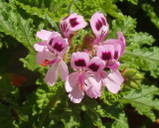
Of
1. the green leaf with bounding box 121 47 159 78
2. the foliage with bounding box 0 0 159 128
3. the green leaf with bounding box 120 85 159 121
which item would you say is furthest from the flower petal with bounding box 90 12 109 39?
the green leaf with bounding box 120 85 159 121

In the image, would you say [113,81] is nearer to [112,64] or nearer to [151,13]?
[112,64]

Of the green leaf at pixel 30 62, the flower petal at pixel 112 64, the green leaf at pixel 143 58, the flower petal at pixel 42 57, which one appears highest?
the flower petal at pixel 42 57

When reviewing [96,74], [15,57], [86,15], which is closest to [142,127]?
[15,57]

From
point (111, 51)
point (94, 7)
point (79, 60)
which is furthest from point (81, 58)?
point (94, 7)

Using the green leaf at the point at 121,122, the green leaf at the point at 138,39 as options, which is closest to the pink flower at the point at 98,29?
the green leaf at the point at 138,39

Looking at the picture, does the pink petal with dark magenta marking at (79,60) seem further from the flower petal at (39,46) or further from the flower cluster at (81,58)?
the flower petal at (39,46)

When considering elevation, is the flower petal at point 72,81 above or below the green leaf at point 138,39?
above
